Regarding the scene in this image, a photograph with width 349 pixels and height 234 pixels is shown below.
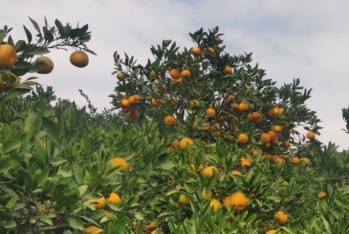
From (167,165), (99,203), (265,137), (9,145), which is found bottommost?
(99,203)

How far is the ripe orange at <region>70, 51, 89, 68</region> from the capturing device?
2518 millimetres

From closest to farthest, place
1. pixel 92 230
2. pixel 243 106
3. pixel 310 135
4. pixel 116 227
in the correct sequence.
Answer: pixel 116 227
pixel 92 230
pixel 243 106
pixel 310 135

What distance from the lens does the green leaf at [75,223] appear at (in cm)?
157

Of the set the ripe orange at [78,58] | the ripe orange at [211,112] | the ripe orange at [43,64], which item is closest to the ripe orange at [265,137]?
the ripe orange at [211,112]

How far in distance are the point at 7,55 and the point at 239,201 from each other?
1.87 metres

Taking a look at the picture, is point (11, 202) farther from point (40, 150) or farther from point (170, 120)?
point (170, 120)

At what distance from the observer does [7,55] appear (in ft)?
6.23

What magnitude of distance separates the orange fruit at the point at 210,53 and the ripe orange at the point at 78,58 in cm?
393

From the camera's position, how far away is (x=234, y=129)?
5965 millimetres

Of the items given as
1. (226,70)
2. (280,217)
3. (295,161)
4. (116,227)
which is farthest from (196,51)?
(116,227)

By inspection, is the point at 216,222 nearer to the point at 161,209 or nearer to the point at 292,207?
the point at 161,209

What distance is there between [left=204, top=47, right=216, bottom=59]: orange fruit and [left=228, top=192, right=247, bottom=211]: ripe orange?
3705mm

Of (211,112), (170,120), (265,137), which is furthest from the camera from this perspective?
(265,137)

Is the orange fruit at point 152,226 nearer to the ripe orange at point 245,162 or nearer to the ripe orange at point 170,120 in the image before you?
the ripe orange at point 245,162
